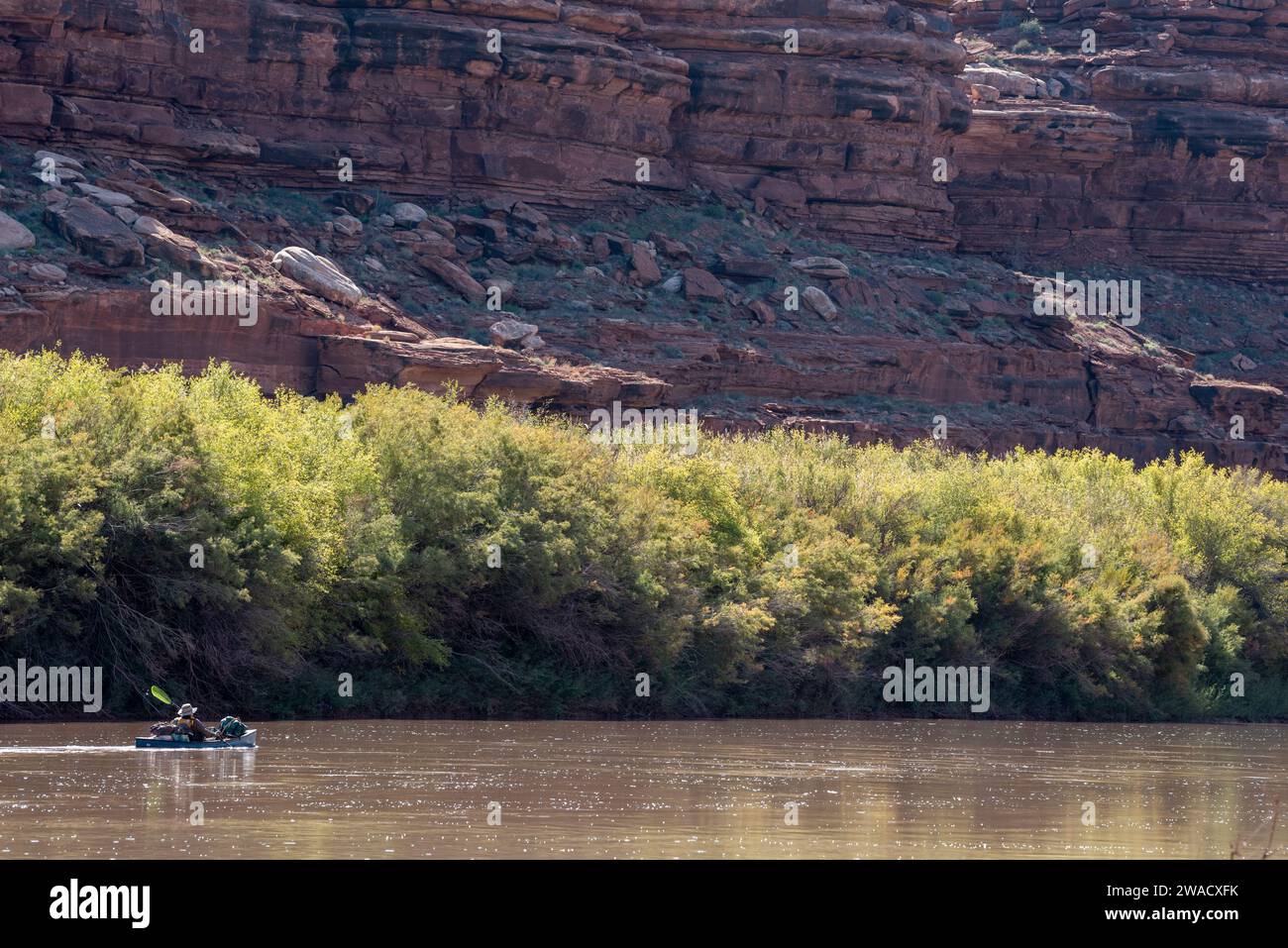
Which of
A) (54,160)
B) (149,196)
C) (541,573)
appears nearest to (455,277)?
(149,196)

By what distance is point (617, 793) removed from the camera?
3148cm

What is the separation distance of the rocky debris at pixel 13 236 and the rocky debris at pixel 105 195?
4.17 metres

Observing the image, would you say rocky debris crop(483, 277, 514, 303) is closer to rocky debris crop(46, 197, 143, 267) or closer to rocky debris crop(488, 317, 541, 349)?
rocky debris crop(488, 317, 541, 349)

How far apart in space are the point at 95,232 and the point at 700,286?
2357cm

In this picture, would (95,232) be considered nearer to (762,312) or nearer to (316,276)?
(316,276)

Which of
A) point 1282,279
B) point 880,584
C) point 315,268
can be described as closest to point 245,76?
point 315,268

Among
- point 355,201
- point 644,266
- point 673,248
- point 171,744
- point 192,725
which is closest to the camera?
point 171,744

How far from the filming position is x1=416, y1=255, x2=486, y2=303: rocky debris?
7494 cm

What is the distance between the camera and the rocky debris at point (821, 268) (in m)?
84.8

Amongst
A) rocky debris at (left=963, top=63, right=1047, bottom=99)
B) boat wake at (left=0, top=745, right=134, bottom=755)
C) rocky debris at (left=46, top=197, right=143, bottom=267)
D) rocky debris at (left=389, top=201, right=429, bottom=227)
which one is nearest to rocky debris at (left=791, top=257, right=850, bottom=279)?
rocky debris at (left=389, top=201, right=429, bottom=227)

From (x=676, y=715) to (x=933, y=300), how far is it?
148 ft

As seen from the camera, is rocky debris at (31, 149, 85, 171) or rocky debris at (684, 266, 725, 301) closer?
rocky debris at (31, 149, 85, 171)

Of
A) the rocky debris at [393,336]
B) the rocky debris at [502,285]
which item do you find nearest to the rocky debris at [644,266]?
the rocky debris at [502,285]

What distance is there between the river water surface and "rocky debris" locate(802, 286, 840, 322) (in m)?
39.8
